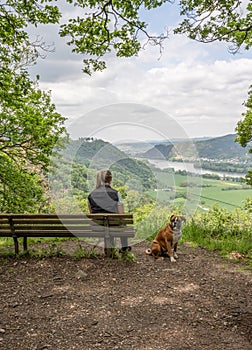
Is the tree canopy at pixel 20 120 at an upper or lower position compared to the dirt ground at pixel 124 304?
upper

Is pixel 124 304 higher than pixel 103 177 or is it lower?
lower

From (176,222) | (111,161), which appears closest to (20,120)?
(111,161)

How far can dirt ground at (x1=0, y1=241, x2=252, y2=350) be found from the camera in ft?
10.2

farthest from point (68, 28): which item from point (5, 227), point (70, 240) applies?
point (70, 240)

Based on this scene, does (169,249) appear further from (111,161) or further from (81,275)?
(111,161)

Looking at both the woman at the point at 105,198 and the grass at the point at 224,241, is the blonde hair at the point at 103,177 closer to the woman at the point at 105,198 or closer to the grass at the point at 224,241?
the woman at the point at 105,198

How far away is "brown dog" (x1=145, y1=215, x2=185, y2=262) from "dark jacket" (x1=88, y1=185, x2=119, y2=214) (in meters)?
0.96

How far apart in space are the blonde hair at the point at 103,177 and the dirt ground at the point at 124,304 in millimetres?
1323

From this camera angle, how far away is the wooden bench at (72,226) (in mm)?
5457

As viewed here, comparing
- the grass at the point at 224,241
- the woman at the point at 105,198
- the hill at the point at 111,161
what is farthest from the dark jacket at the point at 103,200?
the grass at the point at 224,241

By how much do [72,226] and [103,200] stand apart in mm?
698

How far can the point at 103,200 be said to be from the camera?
5.65 m

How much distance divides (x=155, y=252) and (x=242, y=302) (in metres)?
2.05

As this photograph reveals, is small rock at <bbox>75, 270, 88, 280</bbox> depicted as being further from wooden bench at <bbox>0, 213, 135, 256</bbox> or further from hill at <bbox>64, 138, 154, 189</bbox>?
hill at <bbox>64, 138, 154, 189</bbox>
